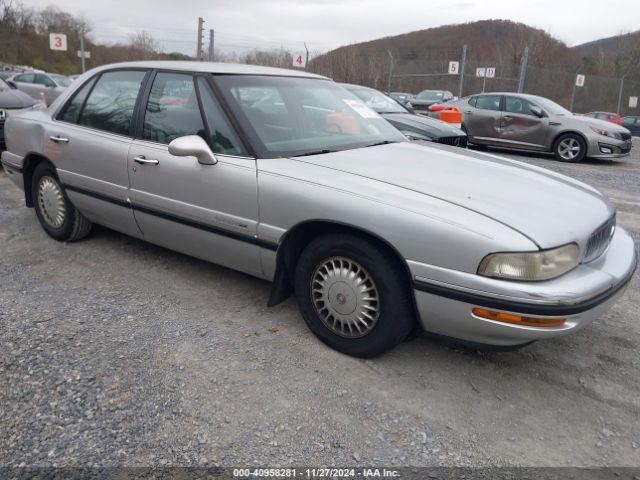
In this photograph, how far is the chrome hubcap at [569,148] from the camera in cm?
1090

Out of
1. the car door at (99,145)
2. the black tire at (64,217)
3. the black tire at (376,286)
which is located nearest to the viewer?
the black tire at (376,286)

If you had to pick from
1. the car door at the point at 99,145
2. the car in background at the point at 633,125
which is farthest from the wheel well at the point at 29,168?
the car in background at the point at 633,125

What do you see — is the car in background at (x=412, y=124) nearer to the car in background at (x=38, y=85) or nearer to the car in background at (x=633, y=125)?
the car in background at (x=38, y=85)

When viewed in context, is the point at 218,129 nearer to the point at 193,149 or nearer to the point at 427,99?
the point at 193,149

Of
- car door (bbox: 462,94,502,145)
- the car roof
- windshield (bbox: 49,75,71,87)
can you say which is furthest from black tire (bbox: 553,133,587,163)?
windshield (bbox: 49,75,71,87)

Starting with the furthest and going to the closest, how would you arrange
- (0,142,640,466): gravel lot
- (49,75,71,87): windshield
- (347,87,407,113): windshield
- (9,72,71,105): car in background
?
(49,75,71,87): windshield → (9,72,71,105): car in background → (347,87,407,113): windshield → (0,142,640,466): gravel lot

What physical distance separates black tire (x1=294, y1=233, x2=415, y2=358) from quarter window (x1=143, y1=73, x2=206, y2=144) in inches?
44.3

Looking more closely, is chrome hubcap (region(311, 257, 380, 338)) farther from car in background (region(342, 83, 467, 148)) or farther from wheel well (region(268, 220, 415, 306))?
car in background (region(342, 83, 467, 148))

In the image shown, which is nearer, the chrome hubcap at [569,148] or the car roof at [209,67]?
the car roof at [209,67]

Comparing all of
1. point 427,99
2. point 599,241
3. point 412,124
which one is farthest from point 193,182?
point 427,99

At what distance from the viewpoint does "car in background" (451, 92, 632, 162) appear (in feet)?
35.3

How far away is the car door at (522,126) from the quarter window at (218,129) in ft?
31.2

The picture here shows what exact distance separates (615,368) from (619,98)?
28363mm

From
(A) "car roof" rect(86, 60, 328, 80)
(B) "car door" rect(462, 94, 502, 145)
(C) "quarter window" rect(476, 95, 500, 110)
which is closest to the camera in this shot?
(A) "car roof" rect(86, 60, 328, 80)
